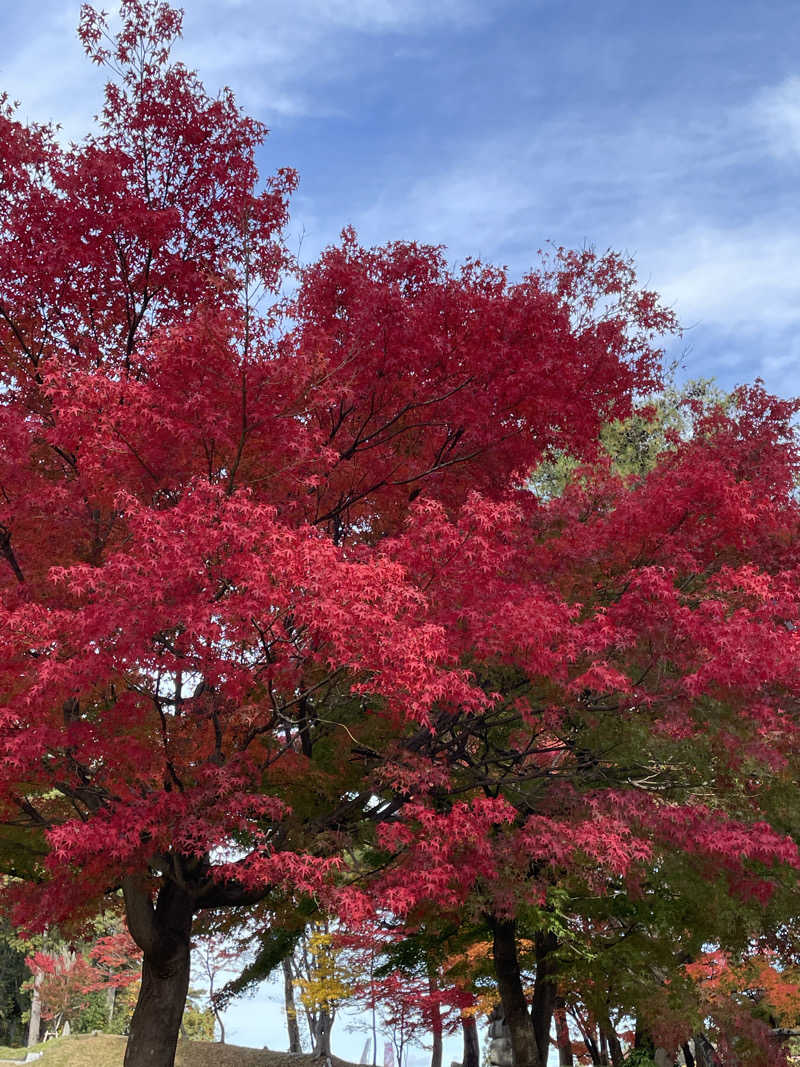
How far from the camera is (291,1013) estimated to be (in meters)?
29.7

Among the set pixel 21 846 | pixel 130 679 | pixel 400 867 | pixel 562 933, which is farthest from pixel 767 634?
pixel 21 846

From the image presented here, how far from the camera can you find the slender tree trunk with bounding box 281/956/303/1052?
96.5 feet

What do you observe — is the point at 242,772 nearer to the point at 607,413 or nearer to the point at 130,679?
the point at 130,679

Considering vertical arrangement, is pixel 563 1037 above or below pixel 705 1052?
below

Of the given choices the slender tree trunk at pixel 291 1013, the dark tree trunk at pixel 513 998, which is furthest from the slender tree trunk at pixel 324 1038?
the dark tree trunk at pixel 513 998

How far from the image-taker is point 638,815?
1056 centimetres

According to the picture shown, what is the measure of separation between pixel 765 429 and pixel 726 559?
2451mm

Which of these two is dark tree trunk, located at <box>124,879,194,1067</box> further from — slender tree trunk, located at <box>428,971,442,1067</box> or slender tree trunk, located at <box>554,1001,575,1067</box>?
slender tree trunk, located at <box>554,1001,575,1067</box>

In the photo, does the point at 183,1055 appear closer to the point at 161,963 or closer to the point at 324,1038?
the point at 324,1038

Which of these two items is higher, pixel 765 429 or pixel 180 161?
pixel 180 161

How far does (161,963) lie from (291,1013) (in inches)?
779

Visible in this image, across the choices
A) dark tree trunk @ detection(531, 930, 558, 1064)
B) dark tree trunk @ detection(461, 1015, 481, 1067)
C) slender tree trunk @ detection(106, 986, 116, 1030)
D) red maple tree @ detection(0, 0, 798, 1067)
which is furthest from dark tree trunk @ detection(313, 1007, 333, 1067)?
slender tree trunk @ detection(106, 986, 116, 1030)

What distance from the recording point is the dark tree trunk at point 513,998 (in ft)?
56.0

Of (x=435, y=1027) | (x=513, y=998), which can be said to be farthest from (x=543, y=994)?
(x=435, y=1027)
